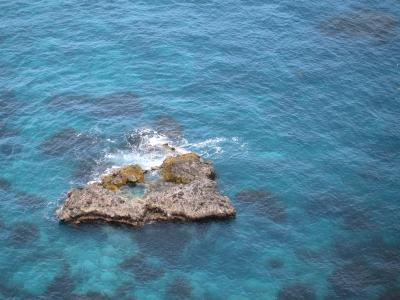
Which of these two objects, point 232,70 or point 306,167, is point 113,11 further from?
point 306,167

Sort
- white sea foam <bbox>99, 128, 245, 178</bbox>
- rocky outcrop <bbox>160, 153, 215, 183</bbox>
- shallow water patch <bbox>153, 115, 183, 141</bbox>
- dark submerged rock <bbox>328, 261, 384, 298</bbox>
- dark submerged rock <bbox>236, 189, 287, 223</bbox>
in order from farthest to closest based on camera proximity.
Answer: shallow water patch <bbox>153, 115, 183, 141</bbox> → white sea foam <bbox>99, 128, 245, 178</bbox> → rocky outcrop <bbox>160, 153, 215, 183</bbox> → dark submerged rock <bbox>236, 189, 287, 223</bbox> → dark submerged rock <bbox>328, 261, 384, 298</bbox>

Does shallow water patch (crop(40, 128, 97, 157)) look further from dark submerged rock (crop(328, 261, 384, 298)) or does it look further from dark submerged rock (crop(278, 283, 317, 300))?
dark submerged rock (crop(328, 261, 384, 298))

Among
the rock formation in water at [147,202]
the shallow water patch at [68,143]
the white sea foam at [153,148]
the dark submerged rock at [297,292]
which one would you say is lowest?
the shallow water patch at [68,143]

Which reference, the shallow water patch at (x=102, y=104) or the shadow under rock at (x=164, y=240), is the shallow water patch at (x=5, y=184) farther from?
the shadow under rock at (x=164, y=240)

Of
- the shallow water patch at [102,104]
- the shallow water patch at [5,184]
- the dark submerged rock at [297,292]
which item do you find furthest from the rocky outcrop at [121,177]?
the dark submerged rock at [297,292]

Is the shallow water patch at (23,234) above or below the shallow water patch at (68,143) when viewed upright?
above

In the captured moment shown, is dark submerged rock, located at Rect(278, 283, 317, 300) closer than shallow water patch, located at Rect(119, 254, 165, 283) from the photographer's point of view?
Yes

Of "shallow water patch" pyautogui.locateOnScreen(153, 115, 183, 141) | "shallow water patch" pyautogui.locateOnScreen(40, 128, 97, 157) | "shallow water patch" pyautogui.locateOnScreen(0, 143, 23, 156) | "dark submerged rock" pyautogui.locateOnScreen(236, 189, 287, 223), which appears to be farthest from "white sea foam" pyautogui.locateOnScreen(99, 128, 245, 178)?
"shallow water patch" pyautogui.locateOnScreen(0, 143, 23, 156)
